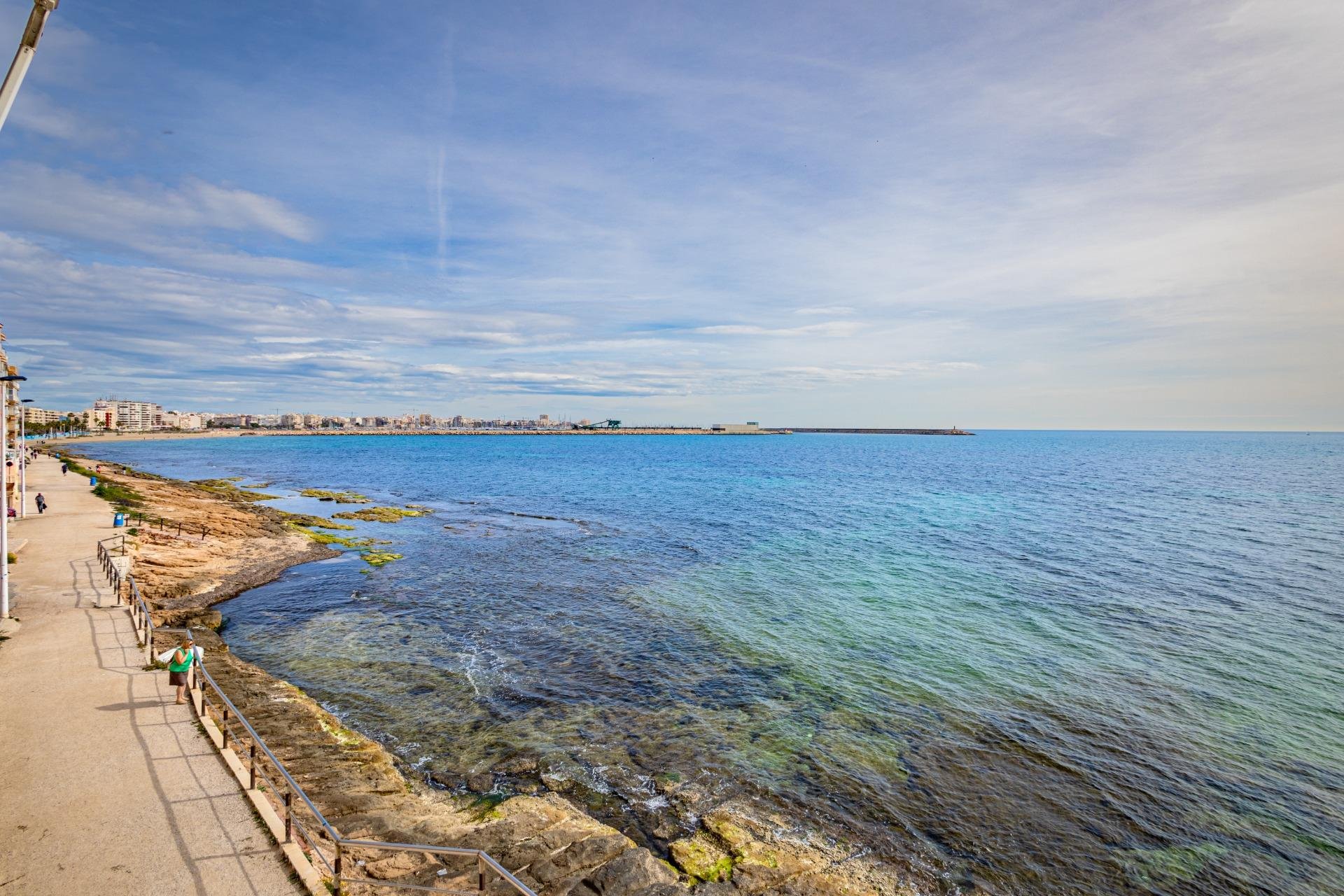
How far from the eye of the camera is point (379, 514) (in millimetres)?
54875

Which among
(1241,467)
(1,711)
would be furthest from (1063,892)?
(1241,467)

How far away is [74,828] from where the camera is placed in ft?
32.8

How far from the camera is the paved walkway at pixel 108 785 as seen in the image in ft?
29.8

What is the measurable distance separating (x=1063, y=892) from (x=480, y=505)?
60996 mm

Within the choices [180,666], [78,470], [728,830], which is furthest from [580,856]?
[78,470]

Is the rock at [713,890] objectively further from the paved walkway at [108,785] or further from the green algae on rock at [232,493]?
the green algae on rock at [232,493]

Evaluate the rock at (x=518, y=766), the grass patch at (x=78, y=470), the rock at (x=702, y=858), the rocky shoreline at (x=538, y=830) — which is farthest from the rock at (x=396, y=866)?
the grass patch at (x=78, y=470)

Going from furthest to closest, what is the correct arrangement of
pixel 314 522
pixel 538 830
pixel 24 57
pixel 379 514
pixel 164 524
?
pixel 379 514 < pixel 314 522 < pixel 164 524 < pixel 538 830 < pixel 24 57

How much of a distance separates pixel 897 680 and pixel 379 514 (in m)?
47.8

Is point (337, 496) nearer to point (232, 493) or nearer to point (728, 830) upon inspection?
point (232, 493)

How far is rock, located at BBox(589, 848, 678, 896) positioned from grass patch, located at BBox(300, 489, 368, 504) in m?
61.9

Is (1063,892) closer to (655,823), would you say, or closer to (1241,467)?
(655,823)

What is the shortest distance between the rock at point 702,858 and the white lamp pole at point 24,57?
15693 mm

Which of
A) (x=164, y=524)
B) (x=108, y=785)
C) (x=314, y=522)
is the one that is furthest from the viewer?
(x=314, y=522)
